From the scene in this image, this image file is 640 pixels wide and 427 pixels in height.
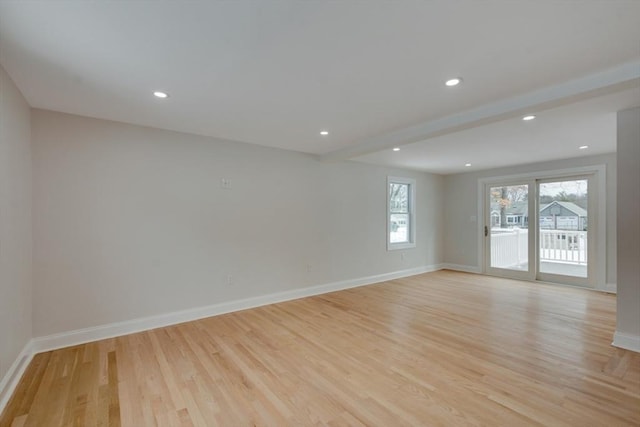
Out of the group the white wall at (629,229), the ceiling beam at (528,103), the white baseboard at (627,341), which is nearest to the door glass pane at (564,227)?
the white wall at (629,229)

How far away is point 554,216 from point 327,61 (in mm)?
5902

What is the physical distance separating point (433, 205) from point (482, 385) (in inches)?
213

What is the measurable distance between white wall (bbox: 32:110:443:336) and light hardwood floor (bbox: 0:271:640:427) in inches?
20.1

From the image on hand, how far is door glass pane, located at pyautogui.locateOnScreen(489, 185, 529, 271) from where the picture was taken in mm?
5980

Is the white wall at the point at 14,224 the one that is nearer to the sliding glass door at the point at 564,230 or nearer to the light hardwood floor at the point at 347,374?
the light hardwood floor at the point at 347,374

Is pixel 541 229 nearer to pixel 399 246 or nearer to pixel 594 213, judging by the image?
pixel 594 213

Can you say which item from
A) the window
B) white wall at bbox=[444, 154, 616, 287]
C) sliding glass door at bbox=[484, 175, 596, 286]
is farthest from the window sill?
sliding glass door at bbox=[484, 175, 596, 286]

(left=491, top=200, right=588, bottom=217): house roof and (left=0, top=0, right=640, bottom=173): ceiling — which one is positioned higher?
(left=0, top=0, right=640, bottom=173): ceiling

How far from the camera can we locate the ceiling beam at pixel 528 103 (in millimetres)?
2125

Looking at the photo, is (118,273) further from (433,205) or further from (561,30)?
(433,205)

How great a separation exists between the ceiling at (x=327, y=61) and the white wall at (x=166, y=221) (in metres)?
0.43

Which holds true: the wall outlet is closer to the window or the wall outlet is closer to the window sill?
the window

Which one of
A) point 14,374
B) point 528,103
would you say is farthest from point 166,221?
point 528,103

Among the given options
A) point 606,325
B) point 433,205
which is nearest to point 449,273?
point 433,205
